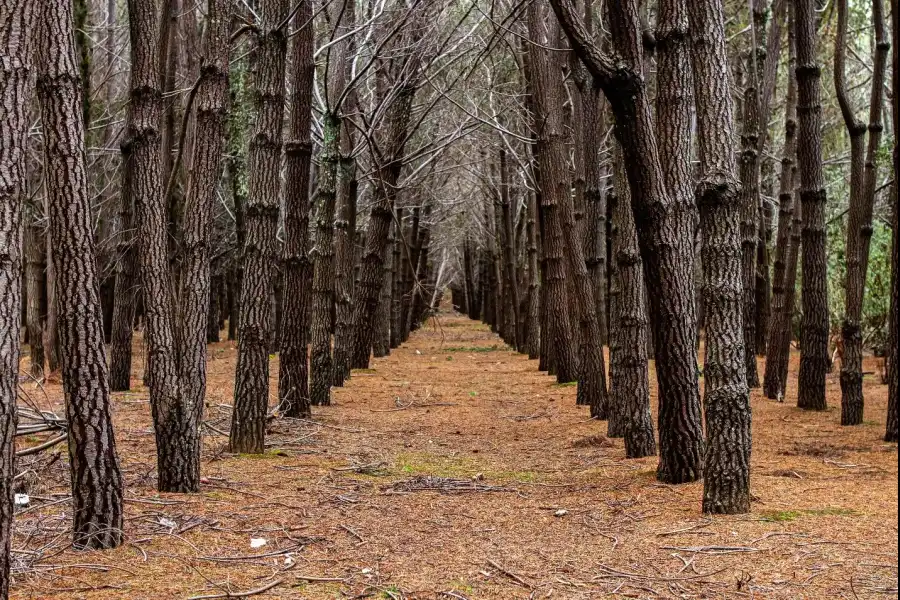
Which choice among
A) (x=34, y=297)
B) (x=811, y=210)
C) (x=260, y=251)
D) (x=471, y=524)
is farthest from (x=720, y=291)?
(x=34, y=297)

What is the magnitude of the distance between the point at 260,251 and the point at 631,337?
3.41 m

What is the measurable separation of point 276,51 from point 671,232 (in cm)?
411

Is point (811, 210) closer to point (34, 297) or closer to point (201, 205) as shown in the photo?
point (201, 205)

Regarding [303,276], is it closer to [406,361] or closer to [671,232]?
[671,232]

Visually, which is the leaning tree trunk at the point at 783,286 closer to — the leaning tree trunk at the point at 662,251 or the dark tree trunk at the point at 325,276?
the leaning tree trunk at the point at 662,251

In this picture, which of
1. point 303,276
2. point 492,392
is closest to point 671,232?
point 303,276

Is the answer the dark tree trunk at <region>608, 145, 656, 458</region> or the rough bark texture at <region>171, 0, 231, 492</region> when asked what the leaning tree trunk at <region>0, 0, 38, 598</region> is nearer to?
the rough bark texture at <region>171, 0, 231, 492</region>

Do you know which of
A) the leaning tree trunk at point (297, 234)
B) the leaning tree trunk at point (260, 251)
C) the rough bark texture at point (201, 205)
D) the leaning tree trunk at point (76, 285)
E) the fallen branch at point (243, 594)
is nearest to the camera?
the fallen branch at point (243, 594)

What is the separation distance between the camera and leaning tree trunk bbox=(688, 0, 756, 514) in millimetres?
5438

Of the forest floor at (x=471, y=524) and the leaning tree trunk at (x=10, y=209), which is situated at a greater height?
the leaning tree trunk at (x=10, y=209)

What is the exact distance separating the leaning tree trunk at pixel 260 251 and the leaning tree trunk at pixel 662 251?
10.7ft

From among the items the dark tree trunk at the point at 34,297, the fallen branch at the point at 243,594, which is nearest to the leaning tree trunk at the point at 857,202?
the fallen branch at the point at 243,594

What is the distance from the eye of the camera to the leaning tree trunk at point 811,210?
1030 cm

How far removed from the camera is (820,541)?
470 centimetres
